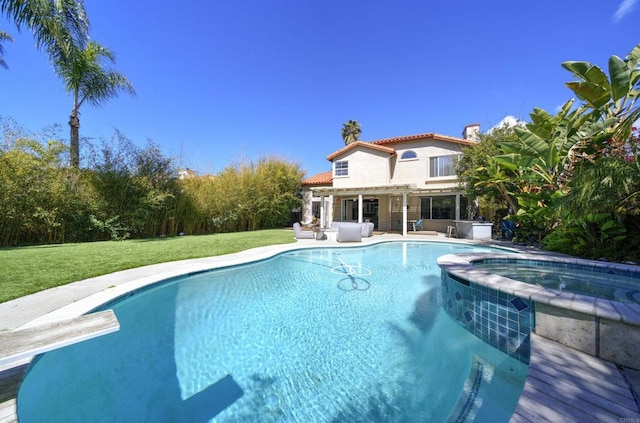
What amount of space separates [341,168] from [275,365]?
794 inches

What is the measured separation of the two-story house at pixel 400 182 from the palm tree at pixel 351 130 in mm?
15125

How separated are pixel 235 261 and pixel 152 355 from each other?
5027 millimetres

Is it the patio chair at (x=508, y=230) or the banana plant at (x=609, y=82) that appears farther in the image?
the patio chair at (x=508, y=230)

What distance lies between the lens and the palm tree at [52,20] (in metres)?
9.83

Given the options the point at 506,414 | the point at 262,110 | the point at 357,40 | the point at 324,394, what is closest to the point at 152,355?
the point at 324,394

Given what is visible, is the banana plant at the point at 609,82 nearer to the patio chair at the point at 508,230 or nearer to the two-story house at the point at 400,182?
the patio chair at the point at 508,230

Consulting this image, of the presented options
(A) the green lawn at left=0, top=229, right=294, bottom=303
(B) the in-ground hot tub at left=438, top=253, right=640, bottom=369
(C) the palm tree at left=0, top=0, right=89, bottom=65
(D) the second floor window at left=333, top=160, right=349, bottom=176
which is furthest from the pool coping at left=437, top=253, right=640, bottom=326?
(C) the palm tree at left=0, top=0, right=89, bottom=65

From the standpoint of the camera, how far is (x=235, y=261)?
28.9ft

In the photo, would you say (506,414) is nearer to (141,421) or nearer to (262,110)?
(141,421)

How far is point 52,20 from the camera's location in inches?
420

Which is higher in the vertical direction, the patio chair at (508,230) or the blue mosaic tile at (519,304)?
the patio chair at (508,230)

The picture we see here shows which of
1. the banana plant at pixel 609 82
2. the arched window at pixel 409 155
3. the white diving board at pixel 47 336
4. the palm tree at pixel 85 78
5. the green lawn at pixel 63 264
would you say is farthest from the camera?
the arched window at pixel 409 155

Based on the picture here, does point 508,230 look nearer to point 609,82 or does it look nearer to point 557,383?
point 609,82

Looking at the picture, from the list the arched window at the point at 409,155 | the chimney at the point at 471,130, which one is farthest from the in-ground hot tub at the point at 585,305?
the chimney at the point at 471,130
